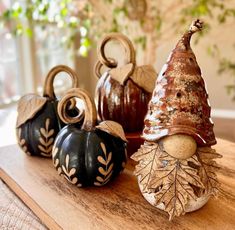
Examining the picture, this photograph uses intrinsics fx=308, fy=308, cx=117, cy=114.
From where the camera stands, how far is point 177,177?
42 centimetres

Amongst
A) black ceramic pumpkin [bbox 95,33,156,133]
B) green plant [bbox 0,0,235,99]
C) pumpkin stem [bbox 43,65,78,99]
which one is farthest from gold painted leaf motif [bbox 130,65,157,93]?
green plant [bbox 0,0,235,99]

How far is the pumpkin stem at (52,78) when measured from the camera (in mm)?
631

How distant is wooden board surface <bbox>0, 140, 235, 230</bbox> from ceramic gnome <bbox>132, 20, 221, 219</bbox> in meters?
0.03

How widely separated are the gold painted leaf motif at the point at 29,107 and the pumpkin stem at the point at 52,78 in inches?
1.2

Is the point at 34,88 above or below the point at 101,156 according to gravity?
below

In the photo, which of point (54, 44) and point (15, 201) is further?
point (54, 44)

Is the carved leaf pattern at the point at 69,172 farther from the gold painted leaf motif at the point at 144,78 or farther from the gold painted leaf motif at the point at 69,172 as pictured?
the gold painted leaf motif at the point at 144,78

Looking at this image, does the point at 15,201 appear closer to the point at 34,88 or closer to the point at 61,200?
the point at 61,200

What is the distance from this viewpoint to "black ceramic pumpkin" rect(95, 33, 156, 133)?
619 mm

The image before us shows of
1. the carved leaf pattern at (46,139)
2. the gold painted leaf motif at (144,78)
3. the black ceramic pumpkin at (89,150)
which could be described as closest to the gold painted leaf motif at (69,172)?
the black ceramic pumpkin at (89,150)

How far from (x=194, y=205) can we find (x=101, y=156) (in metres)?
0.16

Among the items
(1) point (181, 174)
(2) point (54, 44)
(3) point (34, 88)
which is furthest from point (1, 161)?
(2) point (54, 44)

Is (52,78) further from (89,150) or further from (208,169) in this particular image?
(208,169)

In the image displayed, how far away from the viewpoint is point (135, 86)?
2.04 ft
